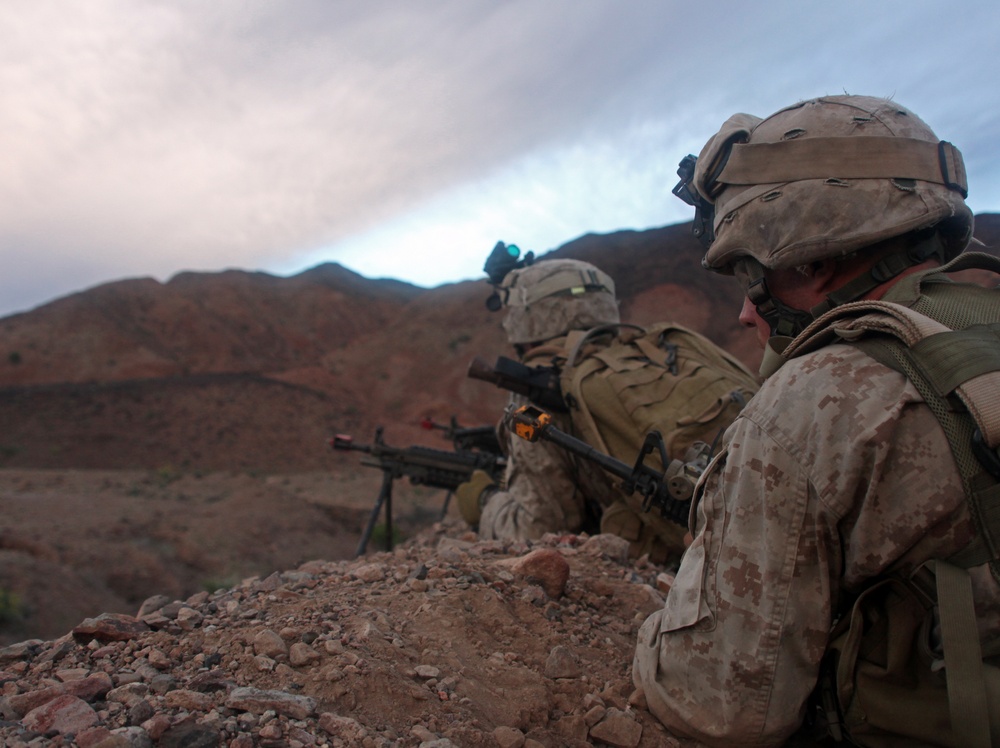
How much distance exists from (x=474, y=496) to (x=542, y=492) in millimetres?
1192

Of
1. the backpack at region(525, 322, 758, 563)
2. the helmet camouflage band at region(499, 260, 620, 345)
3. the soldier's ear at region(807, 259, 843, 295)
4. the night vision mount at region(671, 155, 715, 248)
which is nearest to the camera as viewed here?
the soldier's ear at region(807, 259, 843, 295)

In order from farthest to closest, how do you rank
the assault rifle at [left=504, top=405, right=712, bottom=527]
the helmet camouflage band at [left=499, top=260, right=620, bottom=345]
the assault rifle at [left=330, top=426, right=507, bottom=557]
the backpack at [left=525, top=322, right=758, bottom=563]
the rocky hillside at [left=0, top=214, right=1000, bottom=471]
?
the rocky hillside at [left=0, top=214, right=1000, bottom=471], the assault rifle at [left=330, top=426, right=507, bottom=557], the helmet camouflage band at [left=499, top=260, right=620, bottom=345], the backpack at [left=525, top=322, right=758, bottom=563], the assault rifle at [left=504, top=405, right=712, bottom=527]

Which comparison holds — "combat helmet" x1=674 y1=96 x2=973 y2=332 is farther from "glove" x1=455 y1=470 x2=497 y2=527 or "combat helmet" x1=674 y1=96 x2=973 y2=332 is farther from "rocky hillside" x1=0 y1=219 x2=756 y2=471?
"rocky hillside" x1=0 y1=219 x2=756 y2=471

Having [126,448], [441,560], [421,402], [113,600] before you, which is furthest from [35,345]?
[441,560]

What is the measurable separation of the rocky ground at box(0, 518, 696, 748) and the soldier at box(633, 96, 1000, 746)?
28 centimetres

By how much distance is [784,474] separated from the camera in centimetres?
145

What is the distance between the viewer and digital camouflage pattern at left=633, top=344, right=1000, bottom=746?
52.5 inches

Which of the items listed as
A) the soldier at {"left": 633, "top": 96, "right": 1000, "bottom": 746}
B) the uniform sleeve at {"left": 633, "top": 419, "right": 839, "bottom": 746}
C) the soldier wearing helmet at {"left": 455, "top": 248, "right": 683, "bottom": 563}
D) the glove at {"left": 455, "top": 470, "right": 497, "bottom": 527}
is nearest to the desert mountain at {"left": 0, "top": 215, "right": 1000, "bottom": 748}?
the uniform sleeve at {"left": 633, "top": 419, "right": 839, "bottom": 746}

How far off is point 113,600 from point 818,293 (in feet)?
27.1

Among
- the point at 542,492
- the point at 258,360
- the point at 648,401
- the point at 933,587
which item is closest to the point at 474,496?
the point at 542,492

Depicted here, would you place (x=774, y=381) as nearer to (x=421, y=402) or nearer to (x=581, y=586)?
(x=581, y=586)

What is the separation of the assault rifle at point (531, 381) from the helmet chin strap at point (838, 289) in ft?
7.10

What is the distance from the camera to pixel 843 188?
Result: 5.39 ft

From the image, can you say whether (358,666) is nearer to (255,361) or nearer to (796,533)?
(796,533)
